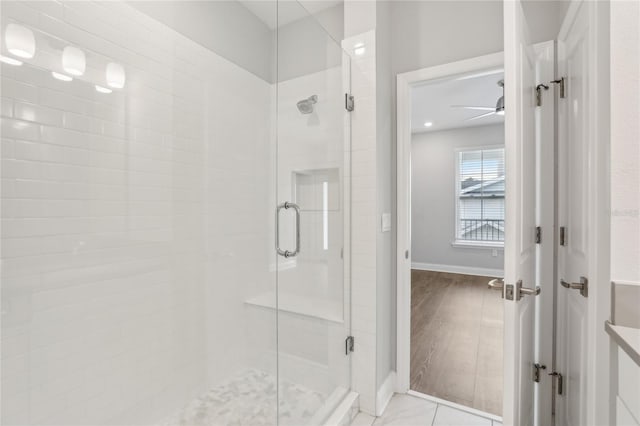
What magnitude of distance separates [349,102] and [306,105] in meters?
0.32

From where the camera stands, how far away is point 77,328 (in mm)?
1317

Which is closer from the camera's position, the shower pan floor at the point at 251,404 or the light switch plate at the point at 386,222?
the shower pan floor at the point at 251,404

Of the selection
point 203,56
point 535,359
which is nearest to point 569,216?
point 535,359

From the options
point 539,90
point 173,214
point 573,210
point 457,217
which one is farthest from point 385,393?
point 457,217

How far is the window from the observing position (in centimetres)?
543

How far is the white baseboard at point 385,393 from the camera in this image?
1838mm

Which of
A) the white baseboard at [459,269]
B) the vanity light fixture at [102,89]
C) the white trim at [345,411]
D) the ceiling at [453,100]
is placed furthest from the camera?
the white baseboard at [459,269]

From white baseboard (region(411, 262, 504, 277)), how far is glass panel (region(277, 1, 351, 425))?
4.46 meters

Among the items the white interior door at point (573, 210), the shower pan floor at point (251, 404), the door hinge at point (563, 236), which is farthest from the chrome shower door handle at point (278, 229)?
the door hinge at point (563, 236)

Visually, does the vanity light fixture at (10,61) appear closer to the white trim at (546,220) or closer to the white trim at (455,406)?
the white trim at (546,220)

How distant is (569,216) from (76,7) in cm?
242

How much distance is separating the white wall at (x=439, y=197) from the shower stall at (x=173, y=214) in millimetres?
4494

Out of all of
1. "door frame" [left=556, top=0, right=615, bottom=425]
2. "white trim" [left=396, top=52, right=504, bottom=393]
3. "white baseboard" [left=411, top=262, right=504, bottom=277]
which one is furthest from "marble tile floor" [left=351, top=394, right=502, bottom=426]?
"white baseboard" [left=411, top=262, right=504, bottom=277]

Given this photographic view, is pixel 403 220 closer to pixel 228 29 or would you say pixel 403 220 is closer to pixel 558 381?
pixel 558 381
